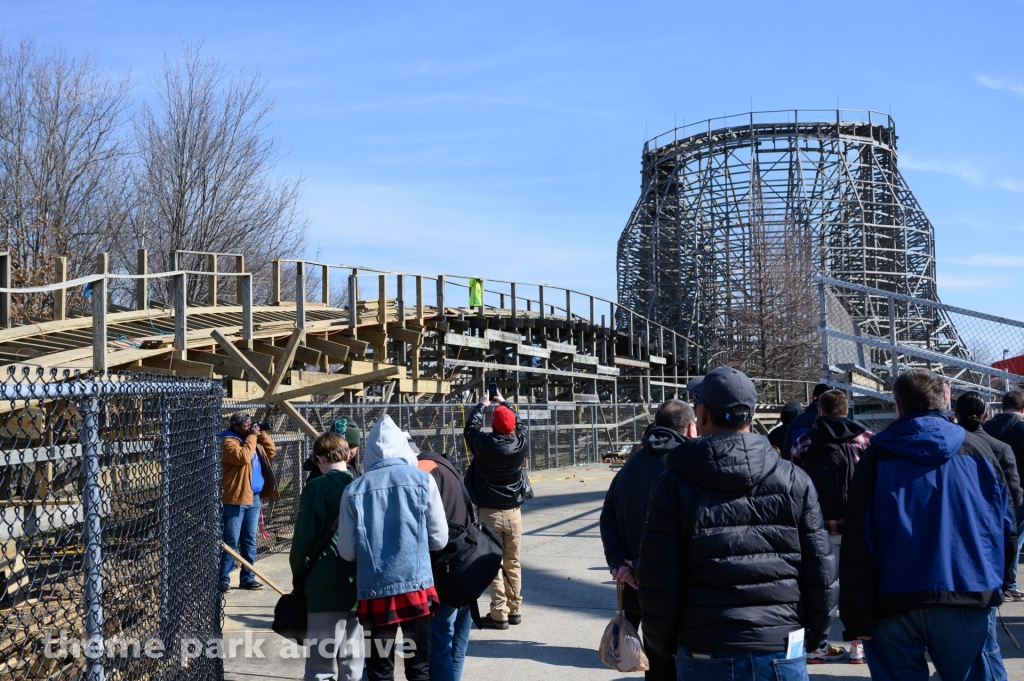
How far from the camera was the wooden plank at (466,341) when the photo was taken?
2122 centimetres

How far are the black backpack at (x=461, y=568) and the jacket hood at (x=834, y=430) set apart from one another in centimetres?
232

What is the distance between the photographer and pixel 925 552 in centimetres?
382

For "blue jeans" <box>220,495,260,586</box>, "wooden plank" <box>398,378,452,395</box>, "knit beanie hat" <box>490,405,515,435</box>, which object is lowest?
"blue jeans" <box>220,495,260,586</box>

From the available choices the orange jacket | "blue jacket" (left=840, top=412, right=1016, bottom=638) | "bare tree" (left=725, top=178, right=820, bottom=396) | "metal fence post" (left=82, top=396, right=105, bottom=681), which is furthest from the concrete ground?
"bare tree" (left=725, top=178, right=820, bottom=396)

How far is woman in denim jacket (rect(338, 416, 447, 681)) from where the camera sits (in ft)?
15.2

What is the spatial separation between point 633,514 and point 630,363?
92.2 ft

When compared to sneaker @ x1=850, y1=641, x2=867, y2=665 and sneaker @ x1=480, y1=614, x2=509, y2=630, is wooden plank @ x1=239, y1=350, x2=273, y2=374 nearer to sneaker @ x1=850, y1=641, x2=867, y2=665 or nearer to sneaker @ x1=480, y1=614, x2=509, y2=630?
sneaker @ x1=480, y1=614, x2=509, y2=630

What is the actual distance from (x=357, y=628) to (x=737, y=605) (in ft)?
7.67

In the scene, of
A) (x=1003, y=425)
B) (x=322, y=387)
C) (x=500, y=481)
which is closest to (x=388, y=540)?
(x=500, y=481)

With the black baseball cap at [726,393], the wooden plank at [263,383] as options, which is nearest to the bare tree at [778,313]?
the wooden plank at [263,383]

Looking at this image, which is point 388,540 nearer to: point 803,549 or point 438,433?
point 803,549

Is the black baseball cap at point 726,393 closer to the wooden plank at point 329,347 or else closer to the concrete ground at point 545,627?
the concrete ground at point 545,627

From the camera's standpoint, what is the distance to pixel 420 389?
61.1ft

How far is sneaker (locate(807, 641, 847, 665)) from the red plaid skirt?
113 inches
